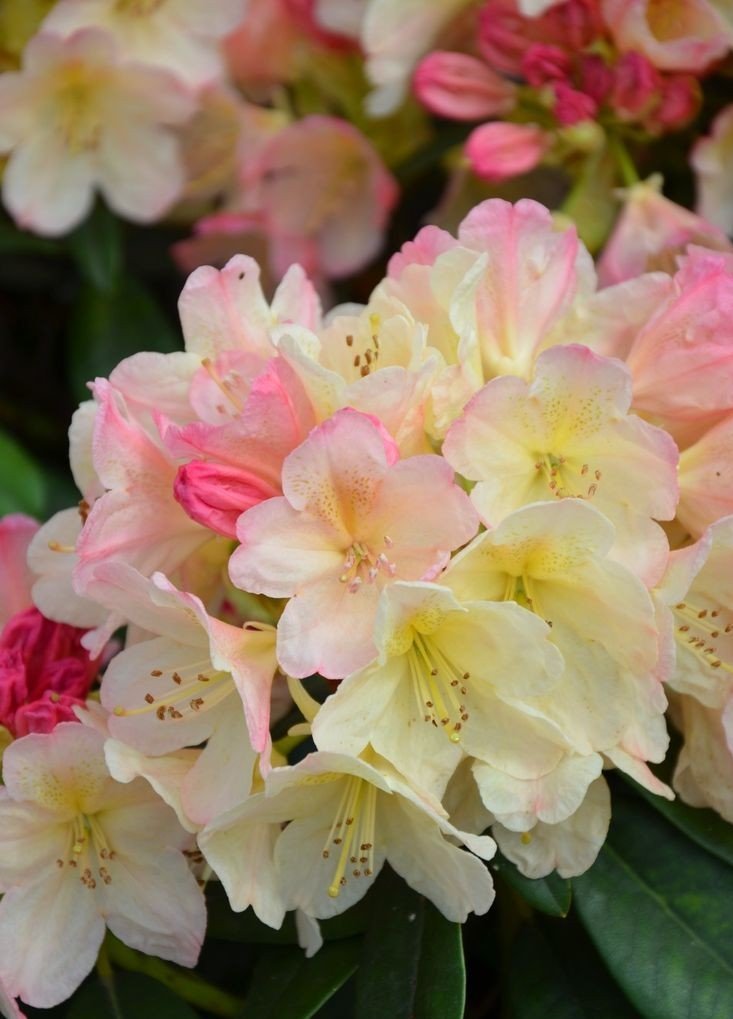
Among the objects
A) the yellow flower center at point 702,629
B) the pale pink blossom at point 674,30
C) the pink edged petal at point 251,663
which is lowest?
the yellow flower center at point 702,629

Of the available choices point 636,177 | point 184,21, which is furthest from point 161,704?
point 184,21

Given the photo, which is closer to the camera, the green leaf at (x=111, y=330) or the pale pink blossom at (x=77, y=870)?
the pale pink blossom at (x=77, y=870)

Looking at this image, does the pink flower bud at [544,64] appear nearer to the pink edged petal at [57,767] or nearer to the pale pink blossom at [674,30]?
the pale pink blossom at [674,30]

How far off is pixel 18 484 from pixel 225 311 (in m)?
0.47

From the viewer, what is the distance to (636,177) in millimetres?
1228

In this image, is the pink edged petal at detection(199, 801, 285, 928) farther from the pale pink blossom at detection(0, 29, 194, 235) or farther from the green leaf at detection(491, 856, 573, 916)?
the pale pink blossom at detection(0, 29, 194, 235)

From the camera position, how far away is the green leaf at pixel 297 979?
0.86 meters

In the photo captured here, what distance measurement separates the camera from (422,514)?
→ 0.79 metres

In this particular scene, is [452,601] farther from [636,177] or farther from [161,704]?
[636,177]

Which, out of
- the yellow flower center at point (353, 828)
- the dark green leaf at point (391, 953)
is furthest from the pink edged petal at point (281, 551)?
the dark green leaf at point (391, 953)

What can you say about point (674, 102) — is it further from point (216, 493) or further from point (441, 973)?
point (441, 973)

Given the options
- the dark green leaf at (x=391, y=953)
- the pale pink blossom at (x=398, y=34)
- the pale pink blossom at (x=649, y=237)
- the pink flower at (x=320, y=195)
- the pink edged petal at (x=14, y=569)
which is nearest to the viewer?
the dark green leaf at (x=391, y=953)

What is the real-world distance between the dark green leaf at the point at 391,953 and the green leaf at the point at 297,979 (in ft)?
0.04

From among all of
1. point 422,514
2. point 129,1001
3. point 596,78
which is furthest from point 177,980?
point 596,78
